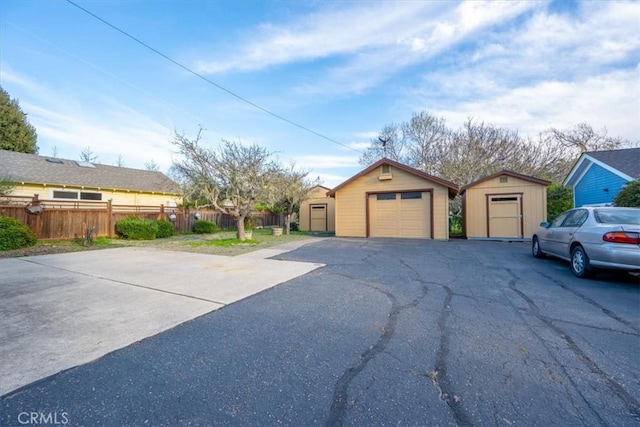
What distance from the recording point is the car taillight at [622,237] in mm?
4793

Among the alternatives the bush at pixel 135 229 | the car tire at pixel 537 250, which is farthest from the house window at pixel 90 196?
the car tire at pixel 537 250

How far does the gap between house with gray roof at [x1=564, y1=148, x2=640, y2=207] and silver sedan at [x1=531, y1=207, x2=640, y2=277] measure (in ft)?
22.7

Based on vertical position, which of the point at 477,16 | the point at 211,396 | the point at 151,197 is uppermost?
the point at 477,16

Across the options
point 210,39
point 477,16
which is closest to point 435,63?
point 477,16

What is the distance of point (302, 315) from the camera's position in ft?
11.7

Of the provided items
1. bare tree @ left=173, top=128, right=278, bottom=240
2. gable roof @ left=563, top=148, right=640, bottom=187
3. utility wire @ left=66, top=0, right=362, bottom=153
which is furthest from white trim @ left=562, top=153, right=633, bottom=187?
bare tree @ left=173, top=128, right=278, bottom=240

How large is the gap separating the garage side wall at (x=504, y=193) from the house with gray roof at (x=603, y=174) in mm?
2461

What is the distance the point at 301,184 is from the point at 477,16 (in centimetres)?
1102

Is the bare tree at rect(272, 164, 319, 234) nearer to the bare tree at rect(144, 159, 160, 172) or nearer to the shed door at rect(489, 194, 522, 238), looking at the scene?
the shed door at rect(489, 194, 522, 238)

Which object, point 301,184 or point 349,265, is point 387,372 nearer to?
point 349,265

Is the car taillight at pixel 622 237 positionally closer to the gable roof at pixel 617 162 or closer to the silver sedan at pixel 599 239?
the silver sedan at pixel 599 239

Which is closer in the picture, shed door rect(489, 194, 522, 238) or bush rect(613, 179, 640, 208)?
bush rect(613, 179, 640, 208)

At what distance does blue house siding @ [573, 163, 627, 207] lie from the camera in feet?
36.9

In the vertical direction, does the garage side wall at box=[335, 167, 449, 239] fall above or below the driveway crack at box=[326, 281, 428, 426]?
above
